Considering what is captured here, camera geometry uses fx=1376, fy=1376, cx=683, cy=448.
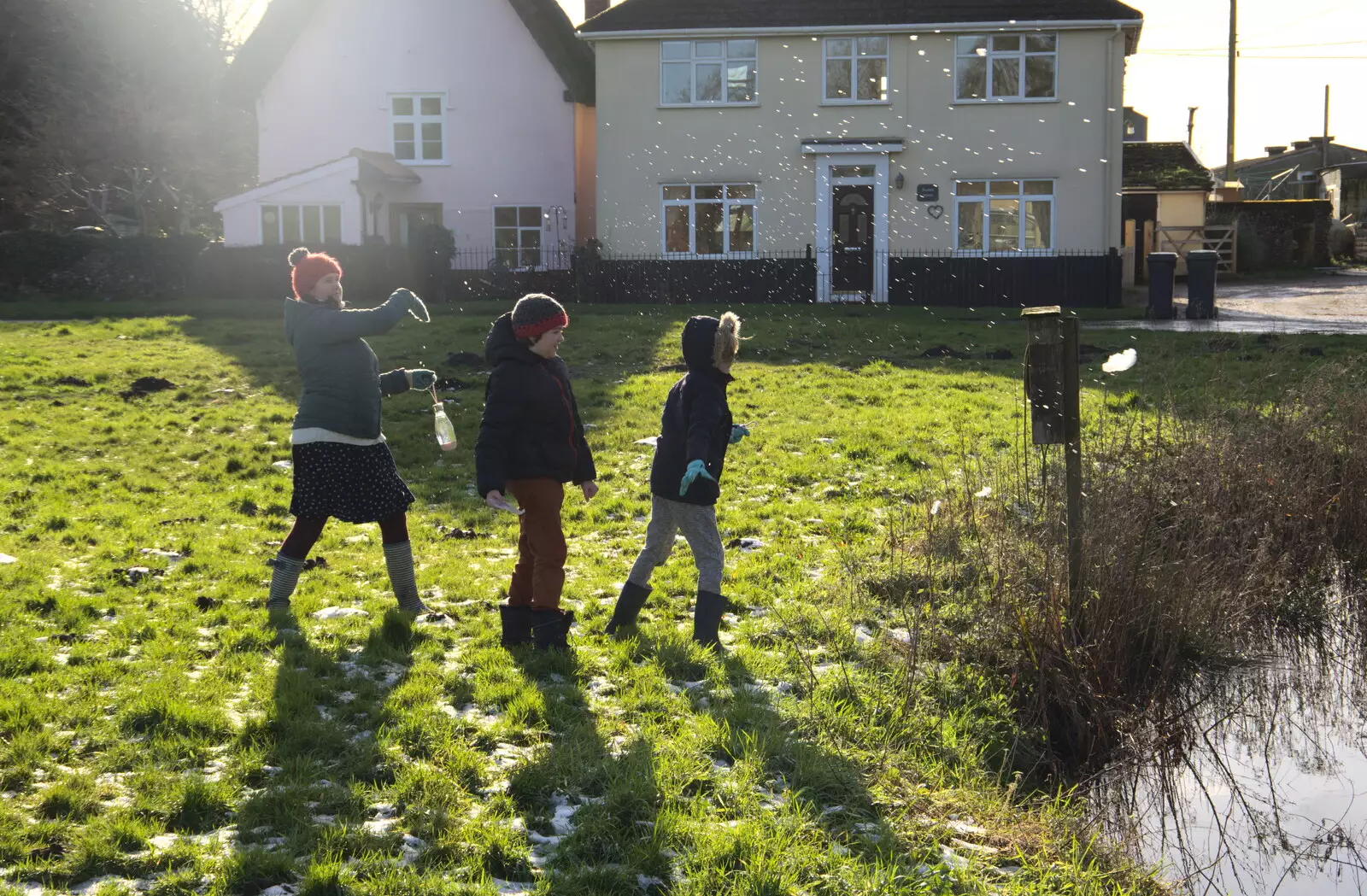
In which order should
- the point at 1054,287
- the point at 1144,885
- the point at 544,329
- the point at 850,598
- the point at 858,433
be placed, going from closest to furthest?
the point at 1144,885 < the point at 544,329 < the point at 850,598 < the point at 858,433 < the point at 1054,287

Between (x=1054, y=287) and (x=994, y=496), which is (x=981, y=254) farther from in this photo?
(x=994, y=496)

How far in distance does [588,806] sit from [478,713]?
108cm

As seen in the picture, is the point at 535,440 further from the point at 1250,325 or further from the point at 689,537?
the point at 1250,325

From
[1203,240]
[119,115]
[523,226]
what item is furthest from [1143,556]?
[119,115]

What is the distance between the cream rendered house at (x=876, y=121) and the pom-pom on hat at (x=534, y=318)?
2398 centimetres

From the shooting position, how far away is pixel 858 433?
13.0 meters

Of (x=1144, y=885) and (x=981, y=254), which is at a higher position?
(x=981, y=254)

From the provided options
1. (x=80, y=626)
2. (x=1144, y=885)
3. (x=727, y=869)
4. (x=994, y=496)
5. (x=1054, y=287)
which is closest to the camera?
(x=727, y=869)

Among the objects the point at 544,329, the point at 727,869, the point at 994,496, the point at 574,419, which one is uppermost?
the point at 544,329

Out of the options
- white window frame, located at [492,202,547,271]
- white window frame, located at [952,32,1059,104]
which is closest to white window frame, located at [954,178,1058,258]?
white window frame, located at [952,32,1059,104]

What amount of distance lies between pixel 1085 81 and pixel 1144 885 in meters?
27.5

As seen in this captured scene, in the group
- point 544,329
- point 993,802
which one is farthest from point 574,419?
point 993,802

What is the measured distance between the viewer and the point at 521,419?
646 centimetres

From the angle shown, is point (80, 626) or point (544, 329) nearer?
point (544, 329)
